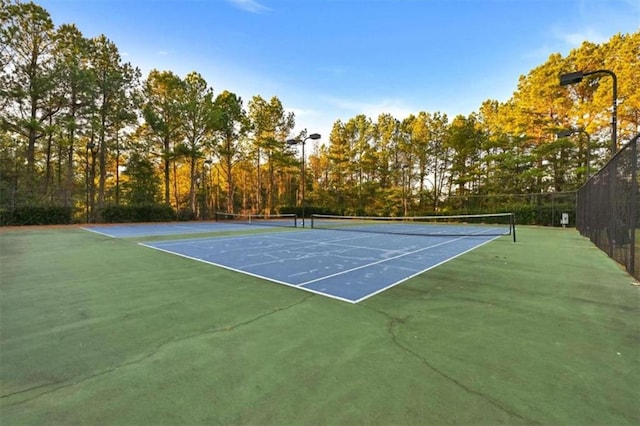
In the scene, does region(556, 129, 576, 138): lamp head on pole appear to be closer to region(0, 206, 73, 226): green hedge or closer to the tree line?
the tree line

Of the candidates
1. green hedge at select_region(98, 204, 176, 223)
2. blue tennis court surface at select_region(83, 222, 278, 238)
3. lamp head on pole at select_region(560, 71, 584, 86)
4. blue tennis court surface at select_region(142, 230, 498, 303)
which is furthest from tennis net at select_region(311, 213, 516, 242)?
green hedge at select_region(98, 204, 176, 223)

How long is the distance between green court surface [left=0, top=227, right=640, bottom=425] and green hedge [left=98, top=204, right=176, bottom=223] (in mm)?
20930

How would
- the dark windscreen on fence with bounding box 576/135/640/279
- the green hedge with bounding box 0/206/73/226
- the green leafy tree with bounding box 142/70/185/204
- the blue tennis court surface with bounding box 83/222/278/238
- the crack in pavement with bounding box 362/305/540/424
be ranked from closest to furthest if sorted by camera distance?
the crack in pavement with bounding box 362/305/540/424
the dark windscreen on fence with bounding box 576/135/640/279
the blue tennis court surface with bounding box 83/222/278/238
the green hedge with bounding box 0/206/73/226
the green leafy tree with bounding box 142/70/185/204

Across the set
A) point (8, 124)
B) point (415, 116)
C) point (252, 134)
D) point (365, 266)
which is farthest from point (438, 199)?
point (8, 124)

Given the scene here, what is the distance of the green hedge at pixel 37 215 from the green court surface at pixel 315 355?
65.9 ft

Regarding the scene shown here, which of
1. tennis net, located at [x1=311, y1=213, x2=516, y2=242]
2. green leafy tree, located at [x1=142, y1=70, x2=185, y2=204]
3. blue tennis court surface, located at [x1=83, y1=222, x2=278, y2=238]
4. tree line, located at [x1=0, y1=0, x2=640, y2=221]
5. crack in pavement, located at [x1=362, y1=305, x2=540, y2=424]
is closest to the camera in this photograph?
crack in pavement, located at [x1=362, y1=305, x2=540, y2=424]

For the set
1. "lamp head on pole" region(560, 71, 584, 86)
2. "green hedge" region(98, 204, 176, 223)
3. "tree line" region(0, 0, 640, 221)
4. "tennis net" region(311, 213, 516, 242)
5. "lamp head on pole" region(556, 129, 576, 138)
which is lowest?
"tennis net" region(311, 213, 516, 242)

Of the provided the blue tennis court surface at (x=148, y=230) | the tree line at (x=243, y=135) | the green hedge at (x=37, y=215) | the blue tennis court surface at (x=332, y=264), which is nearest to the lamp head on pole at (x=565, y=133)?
the tree line at (x=243, y=135)

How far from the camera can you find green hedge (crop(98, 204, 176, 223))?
21812 millimetres

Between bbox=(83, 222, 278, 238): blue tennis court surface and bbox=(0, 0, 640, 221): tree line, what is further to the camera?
bbox=(0, 0, 640, 221): tree line

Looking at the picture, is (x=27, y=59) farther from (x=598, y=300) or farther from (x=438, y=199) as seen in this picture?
(x=438, y=199)

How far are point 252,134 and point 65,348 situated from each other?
3169cm

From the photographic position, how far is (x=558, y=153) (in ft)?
78.1

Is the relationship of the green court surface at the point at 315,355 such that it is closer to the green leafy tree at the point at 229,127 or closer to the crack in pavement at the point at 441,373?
the crack in pavement at the point at 441,373
